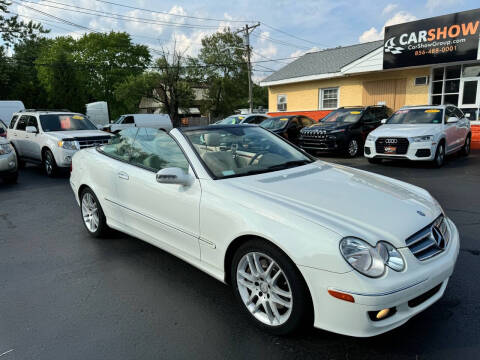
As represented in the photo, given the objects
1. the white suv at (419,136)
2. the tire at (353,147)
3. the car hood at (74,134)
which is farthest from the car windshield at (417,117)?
the car hood at (74,134)

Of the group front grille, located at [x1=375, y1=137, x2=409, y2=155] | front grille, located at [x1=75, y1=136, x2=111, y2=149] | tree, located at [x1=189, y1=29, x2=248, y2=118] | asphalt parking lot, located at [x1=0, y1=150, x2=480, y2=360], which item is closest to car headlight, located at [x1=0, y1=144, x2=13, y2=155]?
front grille, located at [x1=75, y1=136, x2=111, y2=149]

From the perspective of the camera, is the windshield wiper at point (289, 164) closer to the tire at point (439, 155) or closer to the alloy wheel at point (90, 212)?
the alloy wheel at point (90, 212)

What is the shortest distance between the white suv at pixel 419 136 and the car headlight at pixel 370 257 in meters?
8.01

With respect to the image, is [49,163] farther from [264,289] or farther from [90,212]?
[264,289]

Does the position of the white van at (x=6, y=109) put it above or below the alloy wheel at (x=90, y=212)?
above

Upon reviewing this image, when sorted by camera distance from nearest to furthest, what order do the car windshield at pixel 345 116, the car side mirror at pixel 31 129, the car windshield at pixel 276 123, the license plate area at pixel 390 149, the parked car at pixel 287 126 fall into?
the license plate area at pixel 390 149 → the car side mirror at pixel 31 129 → the car windshield at pixel 345 116 → the parked car at pixel 287 126 → the car windshield at pixel 276 123

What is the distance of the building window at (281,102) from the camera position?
878 inches

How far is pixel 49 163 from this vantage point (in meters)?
9.73

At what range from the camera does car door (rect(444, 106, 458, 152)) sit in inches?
398

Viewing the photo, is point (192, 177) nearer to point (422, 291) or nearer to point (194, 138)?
point (194, 138)

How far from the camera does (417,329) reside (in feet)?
8.81

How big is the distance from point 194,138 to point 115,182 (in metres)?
1.14

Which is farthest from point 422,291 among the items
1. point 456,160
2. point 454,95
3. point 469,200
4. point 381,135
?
point 454,95

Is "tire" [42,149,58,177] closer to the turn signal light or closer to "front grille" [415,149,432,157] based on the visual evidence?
the turn signal light
